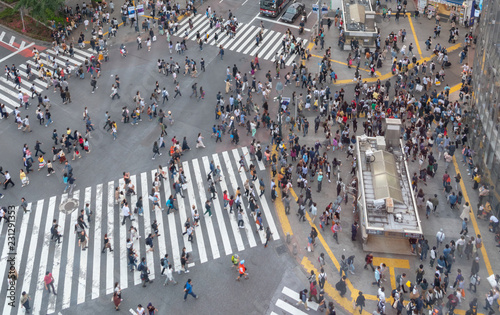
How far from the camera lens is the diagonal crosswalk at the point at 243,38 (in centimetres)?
6084

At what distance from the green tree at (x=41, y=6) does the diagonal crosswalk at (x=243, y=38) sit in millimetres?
12544

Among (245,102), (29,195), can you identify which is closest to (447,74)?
(245,102)

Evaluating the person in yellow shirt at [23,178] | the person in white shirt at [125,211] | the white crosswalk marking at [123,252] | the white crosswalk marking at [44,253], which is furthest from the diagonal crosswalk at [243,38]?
the white crosswalk marking at [44,253]

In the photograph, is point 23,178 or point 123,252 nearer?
point 123,252

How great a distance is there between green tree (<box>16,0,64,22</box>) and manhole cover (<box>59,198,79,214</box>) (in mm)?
25780

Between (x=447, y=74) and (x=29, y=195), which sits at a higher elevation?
(x=447, y=74)

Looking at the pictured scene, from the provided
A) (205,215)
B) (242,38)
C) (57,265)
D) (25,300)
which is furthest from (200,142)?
(242,38)

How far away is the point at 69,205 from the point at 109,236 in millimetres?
4803

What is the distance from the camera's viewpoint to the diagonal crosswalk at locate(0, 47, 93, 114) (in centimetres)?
5459

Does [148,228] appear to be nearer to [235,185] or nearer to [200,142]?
[235,185]

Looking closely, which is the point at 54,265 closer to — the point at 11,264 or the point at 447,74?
the point at 11,264

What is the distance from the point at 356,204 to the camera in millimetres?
41438

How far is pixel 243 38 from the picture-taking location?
63312 millimetres

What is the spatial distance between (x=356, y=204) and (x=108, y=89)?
1040 inches
